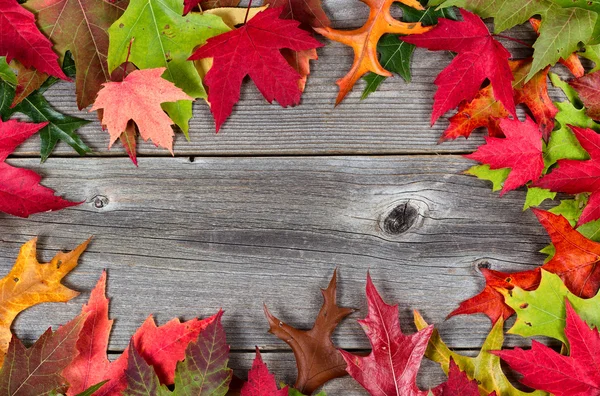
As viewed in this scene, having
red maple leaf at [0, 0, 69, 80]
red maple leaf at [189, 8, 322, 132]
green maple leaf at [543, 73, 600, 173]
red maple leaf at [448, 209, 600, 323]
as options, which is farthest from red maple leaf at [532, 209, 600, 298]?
red maple leaf at [0, 0, 69, 80]

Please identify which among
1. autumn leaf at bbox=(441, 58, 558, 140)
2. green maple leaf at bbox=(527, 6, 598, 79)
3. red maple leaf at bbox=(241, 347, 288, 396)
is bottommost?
red maple leaf at bbox=(241, 347, 288, 396)

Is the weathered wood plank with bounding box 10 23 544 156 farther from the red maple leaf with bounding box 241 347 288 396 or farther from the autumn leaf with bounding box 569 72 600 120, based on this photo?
the red maple leaf with bounding box 241 347 288 396

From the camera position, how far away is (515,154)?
1.01 m

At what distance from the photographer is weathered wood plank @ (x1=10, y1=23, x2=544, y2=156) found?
1076 millimetres

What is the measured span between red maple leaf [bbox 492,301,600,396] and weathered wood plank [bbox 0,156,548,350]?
11cm

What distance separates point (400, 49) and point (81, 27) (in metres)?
0.62

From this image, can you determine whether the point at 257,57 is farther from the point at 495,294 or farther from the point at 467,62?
the point at 495,294

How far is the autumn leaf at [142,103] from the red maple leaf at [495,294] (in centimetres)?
67

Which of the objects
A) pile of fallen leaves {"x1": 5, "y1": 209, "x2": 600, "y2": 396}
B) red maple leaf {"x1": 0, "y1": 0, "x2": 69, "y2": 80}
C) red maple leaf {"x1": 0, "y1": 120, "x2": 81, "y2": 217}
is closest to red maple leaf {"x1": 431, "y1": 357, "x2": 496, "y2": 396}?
pile of fallen leaves {"x1": 5, "y1": 209, "x2": 600, "y2": 396}

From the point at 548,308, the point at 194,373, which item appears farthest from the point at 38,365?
the point at 548,308

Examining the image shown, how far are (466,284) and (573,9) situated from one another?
55cm

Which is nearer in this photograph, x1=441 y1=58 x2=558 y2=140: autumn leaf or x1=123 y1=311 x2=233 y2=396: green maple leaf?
x1=123 y1=311 x2=233 y2=396: green maple leaf

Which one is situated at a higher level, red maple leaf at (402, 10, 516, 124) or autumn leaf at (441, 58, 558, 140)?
red maple leaf at (402, 10, 516, 124)

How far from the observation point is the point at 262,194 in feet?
3.55
